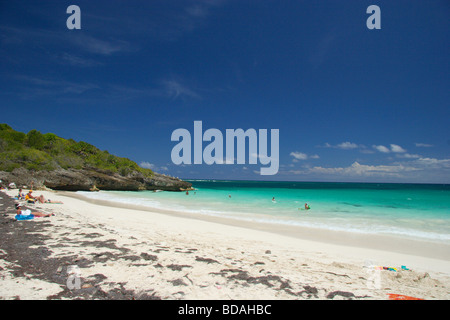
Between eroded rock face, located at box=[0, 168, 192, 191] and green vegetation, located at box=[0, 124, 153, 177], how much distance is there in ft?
5.43

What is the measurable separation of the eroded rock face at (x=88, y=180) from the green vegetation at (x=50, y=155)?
1656mm

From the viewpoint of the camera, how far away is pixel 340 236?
11.2m

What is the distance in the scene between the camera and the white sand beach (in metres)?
4.07

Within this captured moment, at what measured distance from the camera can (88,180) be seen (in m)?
41.1

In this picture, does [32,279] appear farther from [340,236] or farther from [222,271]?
[340,236]

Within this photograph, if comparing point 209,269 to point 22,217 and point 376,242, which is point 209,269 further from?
point 22,217

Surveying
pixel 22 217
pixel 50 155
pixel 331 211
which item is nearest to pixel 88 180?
pixel 50 155

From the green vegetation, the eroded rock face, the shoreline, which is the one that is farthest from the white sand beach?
the green vegetation

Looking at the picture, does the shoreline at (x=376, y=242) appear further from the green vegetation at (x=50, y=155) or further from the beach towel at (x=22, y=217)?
the green vegetation at (x=50, y=155)

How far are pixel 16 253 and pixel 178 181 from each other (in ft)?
176

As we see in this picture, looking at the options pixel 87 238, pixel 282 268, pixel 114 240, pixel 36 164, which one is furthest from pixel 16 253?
pixel 36 164

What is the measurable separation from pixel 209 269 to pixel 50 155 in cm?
5040

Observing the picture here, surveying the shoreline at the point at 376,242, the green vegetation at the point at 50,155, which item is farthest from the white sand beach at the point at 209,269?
the green vegetation at the point at 50,155
